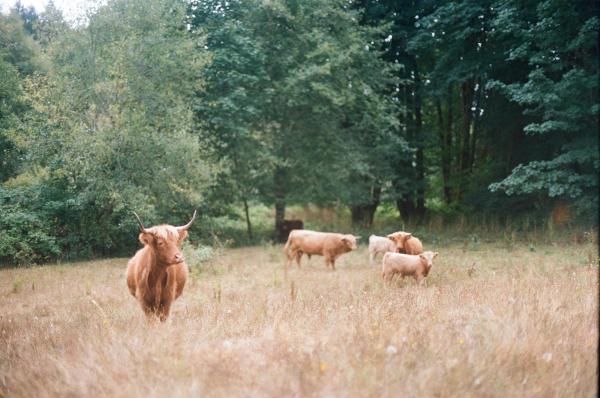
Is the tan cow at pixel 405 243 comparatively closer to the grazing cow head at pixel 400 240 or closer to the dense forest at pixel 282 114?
the grazing cow head at pixel 400 240

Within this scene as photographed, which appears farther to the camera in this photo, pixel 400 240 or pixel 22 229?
pixel 400 240

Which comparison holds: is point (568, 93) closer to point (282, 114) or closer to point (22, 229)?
point (282, 114)

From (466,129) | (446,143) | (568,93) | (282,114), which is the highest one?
(282,114)

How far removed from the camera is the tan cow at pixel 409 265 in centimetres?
942

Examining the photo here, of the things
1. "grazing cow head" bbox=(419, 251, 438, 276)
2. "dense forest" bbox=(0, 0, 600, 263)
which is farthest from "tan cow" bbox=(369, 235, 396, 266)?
"dense forest" bbox=(0, 0, 600, 263)

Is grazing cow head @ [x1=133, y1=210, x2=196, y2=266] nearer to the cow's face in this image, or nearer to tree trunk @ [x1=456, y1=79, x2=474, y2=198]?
the cow's face

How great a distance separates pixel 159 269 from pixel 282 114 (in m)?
15.0

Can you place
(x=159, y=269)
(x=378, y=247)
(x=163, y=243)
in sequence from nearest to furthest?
1. (x=163, y=243)
2. (x=159, y=269)
3. (x=378, y=247)

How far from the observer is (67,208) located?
11.9m

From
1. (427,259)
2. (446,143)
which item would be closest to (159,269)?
(427,259)

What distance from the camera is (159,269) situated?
6.35 meters

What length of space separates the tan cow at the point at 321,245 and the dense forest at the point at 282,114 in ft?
11.9

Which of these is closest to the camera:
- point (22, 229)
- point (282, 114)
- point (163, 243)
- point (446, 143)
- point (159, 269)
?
point (163, 243)

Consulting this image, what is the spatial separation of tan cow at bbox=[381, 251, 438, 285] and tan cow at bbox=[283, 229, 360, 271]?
11.6ft
